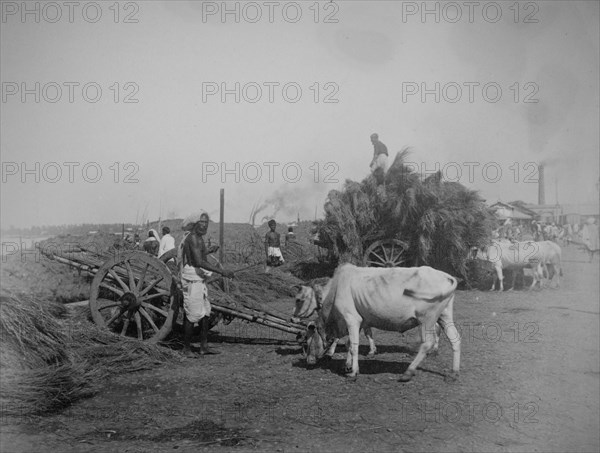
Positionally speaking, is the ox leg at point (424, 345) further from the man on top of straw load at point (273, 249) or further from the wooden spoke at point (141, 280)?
the man on top of straw load at point (273, 249)

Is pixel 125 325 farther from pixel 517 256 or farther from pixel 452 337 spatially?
pixel 517 256

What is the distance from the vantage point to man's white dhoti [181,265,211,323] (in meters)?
6.57

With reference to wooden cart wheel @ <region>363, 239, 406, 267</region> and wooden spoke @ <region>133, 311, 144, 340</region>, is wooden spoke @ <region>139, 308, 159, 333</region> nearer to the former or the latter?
wooden spoke @ <region>133, 311, 144, 340</region>

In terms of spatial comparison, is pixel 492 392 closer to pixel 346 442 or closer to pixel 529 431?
pixel 529 431

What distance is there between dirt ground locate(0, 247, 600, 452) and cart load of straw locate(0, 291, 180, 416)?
0.18 meters

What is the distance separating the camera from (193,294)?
6.57 m

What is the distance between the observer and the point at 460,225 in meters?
10.7

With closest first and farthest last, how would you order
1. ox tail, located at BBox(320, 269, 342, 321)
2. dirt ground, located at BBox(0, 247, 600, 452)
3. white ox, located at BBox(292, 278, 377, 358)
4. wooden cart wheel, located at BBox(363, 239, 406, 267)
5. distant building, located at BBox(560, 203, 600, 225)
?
dirt ground, located at BBox(0, 247, 600, 452)
ox tail, located at BBox(320, 269, 342, 321)
white ox, located at BBox(292, 278, 377, 358)
distant building, located at BBox(560, 203, 600, 225)
wooden cart wheel, located at BBox(363, 239, 406, 267)

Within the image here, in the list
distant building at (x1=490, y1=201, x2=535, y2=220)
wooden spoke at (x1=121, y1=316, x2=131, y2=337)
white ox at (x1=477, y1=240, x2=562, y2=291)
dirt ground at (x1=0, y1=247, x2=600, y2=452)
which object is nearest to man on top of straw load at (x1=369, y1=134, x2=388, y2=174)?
white ox at (x1=477, y1=240, x2=562, y2=291)

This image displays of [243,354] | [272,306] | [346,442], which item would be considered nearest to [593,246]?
[272,306]

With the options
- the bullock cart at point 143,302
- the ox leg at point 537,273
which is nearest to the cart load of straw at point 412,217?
the ox leg at point 537,273

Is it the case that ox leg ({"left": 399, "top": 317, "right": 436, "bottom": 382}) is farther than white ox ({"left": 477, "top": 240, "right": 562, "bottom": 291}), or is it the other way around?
white ox ({"left": 477, "top": 240, "right": 562, "bottom": 291})

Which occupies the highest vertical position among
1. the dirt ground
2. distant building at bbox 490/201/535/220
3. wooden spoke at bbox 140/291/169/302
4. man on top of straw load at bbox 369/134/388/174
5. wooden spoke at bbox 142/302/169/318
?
man on top of straw load at bbox 369/134/388/174

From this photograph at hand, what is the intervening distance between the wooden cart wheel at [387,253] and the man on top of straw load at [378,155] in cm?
177
